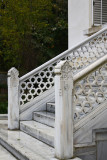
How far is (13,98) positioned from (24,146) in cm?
186

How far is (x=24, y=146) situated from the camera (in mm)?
5316

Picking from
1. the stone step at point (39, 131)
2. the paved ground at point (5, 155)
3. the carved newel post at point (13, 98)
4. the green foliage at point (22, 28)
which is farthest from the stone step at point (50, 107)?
the green foliage at point (22, 28)

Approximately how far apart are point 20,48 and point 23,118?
7.97 meters

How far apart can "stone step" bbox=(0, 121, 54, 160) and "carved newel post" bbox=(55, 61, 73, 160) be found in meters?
0.32

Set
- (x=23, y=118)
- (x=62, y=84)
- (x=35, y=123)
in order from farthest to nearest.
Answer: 1. (x=23, y=118)
2. (x=35, y=123)
3. (x=62, y=84)

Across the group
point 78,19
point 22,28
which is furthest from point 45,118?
point 22,28

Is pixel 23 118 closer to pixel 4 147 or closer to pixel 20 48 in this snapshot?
pixel 4 147

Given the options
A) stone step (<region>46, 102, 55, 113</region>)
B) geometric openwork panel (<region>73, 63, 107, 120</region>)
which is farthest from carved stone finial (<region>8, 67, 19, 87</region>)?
geometric openwork panel (<region>73, 63, 107, 120</region>)

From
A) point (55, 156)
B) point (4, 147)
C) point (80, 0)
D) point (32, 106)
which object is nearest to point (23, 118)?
point (32, 106)

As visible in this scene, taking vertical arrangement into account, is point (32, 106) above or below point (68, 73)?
below

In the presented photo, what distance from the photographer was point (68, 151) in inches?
175

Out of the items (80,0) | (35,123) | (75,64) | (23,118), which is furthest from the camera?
(80,0)

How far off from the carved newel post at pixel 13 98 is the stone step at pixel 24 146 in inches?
11.5

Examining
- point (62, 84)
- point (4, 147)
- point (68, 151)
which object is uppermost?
point (62, 84)
